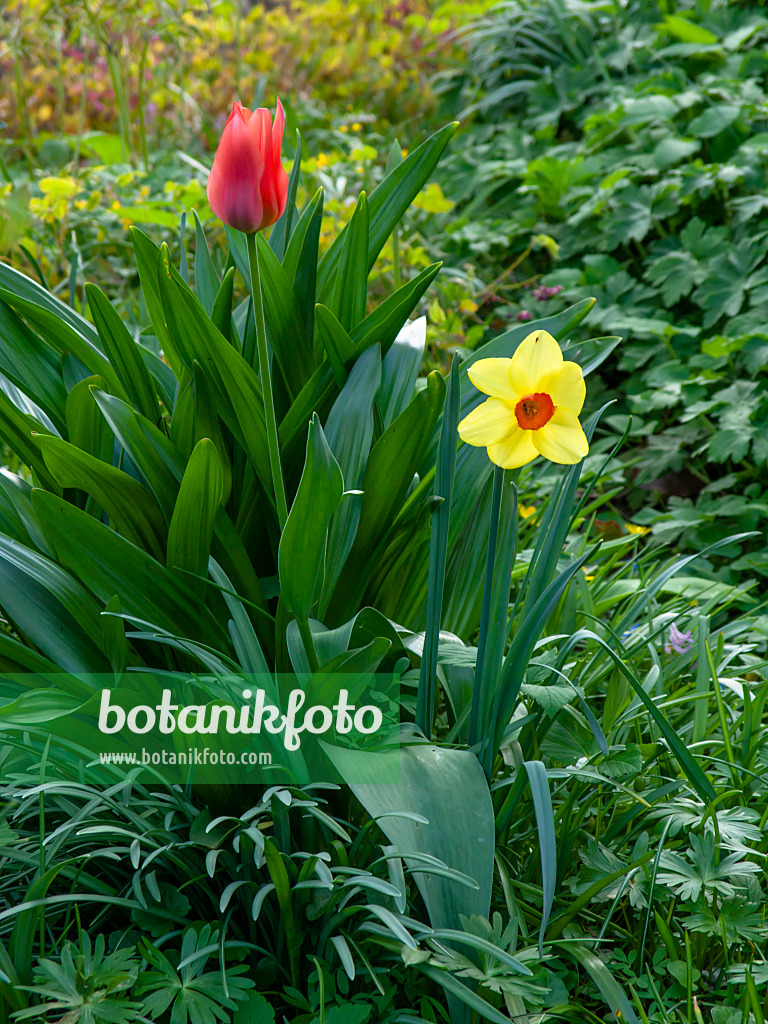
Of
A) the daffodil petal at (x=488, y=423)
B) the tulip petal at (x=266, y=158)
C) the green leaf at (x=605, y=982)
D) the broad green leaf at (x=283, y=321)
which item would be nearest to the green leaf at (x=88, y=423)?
the broad green leaf at (x=283, y=321)

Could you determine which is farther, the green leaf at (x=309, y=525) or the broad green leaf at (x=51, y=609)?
the broad green leaf at (x=51, y=609)

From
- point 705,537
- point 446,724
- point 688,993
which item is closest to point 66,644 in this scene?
point 446,724

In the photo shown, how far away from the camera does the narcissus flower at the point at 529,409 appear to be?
0.93 m

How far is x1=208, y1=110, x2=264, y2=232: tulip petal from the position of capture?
925 millimetres

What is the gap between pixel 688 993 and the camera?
963 millimetres

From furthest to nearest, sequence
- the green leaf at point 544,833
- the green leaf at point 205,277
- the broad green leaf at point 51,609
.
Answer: the green leaf at point 205,277
the broad green leaf at point 51,609
the green leaf at point 544,833

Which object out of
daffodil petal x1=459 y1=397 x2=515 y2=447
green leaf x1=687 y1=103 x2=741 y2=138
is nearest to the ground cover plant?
daffodil petal x1=459 y1=397 x2=515 y2=447

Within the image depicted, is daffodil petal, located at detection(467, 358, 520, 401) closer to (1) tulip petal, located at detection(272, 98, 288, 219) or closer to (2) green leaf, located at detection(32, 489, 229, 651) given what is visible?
(1) tulip petal, located at detection(272, 98, 288, 219)

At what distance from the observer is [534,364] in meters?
0.93

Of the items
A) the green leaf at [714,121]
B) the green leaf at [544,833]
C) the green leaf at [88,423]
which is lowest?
the green leaf at [544,833]

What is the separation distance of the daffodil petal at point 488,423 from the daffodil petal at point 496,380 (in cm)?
1

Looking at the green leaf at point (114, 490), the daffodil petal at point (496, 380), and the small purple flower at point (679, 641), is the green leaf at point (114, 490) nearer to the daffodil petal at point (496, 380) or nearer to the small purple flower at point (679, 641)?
the daffodil petal at point (496, 380)

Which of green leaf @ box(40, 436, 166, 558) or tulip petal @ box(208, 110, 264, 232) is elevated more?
tulip petal @ box(208, 110, 264, 232)

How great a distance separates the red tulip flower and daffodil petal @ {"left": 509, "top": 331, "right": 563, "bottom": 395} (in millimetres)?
323
